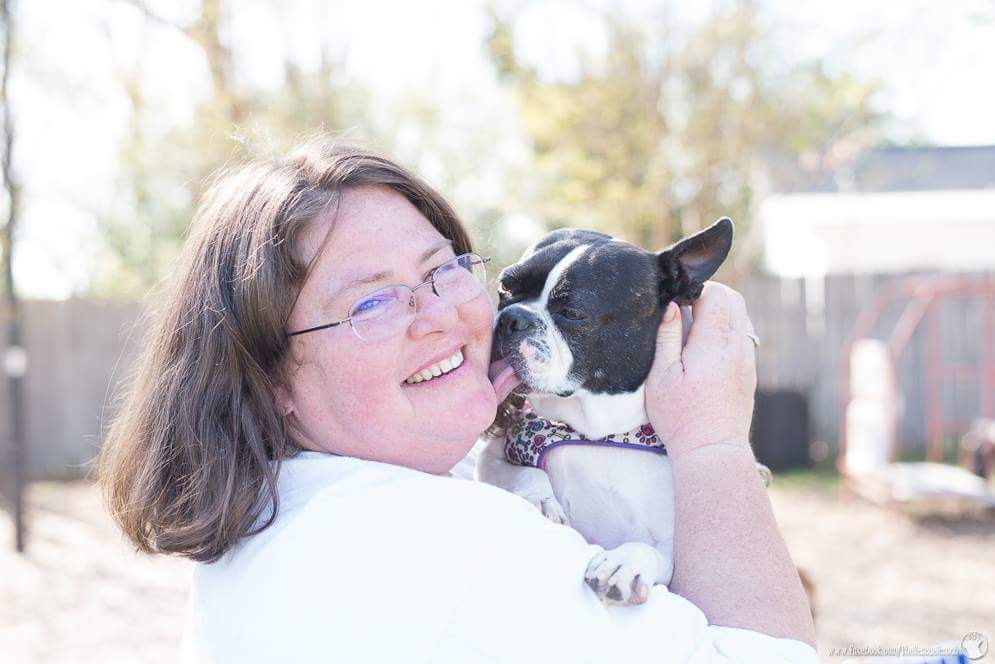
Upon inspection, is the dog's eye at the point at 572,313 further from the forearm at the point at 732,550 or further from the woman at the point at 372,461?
the forearm at the point at 732,550

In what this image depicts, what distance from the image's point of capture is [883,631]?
17.6 ft

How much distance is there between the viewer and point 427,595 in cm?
146

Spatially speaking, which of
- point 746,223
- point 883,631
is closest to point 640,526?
point 883,631

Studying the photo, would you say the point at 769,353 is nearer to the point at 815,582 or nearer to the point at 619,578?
the point at 815,582

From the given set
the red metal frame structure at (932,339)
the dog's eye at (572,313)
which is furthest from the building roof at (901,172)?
the dog's eye at (572,313)

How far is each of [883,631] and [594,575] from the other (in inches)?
175

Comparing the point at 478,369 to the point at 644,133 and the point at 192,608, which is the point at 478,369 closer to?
the point at 192,608

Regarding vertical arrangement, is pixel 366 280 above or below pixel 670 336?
above

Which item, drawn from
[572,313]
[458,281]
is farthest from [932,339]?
[458,281]

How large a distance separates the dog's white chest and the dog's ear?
1.29 ft

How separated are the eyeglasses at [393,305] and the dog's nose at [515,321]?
11.0 inches

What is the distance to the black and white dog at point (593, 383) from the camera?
208 cm

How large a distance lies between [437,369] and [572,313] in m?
0.49

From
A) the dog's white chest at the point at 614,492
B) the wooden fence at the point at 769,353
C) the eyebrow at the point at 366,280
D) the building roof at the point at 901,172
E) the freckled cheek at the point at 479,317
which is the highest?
the eyebrow at the point at 366,280
